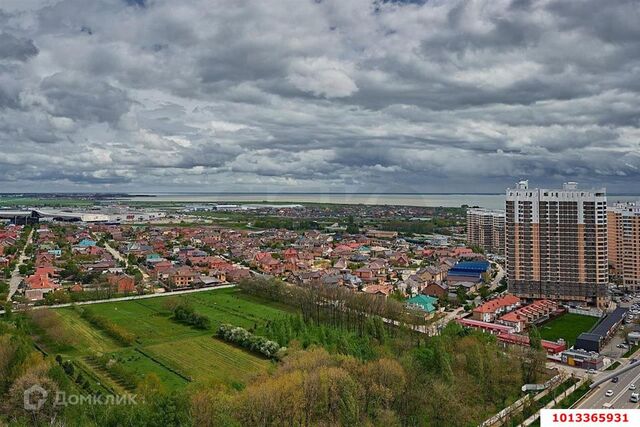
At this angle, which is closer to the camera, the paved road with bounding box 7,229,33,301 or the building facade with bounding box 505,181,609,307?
the building facade with bounding box 505,181,609,307

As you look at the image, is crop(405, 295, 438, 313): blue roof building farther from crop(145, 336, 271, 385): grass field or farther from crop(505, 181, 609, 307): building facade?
crop(145, 336, 271, 385): grass field

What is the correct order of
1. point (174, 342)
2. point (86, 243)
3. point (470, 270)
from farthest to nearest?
point (86, 243) < point (470, 270) < point (174, 342)

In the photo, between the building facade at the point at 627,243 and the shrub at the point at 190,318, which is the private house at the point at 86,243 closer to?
the shrub at the point at 190,318

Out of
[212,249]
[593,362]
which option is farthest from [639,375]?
[212,249]

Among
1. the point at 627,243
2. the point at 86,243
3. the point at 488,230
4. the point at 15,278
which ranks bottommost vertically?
the point at 15,278

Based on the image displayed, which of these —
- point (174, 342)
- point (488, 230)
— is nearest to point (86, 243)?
point (174, 342)

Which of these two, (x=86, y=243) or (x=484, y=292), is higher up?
(x=86, y=243)

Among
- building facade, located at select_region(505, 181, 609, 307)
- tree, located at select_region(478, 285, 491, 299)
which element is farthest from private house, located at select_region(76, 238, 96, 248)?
building facade, located at select_region(505, 181, 609, 307)

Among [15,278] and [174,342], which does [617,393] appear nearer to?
[174,342]

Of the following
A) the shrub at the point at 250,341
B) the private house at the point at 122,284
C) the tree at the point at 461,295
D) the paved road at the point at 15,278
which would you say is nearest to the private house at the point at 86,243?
the paved road at the point at 15,278
